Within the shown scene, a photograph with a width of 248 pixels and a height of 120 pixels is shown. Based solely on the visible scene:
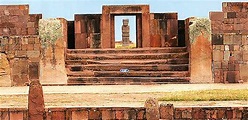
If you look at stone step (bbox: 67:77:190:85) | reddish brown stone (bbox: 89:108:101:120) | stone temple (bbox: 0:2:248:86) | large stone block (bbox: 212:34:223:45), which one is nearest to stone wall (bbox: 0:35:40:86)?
stone temple (bbox: 0:2:248:86)

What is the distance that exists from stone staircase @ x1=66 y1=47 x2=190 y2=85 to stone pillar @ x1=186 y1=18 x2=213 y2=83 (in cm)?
32

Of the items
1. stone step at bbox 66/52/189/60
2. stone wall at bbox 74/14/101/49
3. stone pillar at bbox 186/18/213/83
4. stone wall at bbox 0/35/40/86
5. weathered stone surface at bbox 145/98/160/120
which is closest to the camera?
weathered stone surface at bbox 145/98/160/120

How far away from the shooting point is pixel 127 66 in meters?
16.8

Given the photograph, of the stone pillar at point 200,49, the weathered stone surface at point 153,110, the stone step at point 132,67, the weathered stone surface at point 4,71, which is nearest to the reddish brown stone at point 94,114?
the weathered stone surface at point 153,110

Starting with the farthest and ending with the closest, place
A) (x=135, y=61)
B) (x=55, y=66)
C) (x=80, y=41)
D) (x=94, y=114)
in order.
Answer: (x=80, y=41), (x=135, y=61), (x=55, y=66), (x=94, y=114)

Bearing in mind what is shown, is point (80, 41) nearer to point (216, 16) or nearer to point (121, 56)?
point (121, 56)

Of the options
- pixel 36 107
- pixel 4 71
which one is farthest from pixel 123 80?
pixel 36 107

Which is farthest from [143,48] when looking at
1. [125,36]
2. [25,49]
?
[125,36]

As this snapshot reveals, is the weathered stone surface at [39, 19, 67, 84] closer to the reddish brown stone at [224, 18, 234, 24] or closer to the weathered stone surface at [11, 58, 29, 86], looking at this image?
the weathered stone surface at [11, 58, 29, 86]

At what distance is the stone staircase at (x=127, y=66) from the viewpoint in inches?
634

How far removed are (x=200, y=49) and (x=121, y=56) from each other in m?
2.59

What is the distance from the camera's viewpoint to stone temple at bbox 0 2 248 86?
16469 mm

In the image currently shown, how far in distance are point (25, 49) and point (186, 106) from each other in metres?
8.74

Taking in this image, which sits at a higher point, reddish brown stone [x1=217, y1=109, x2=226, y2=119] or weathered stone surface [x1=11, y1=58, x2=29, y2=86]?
weathered stone surface [x1=11, y1=58, x2=29, y2=86]
